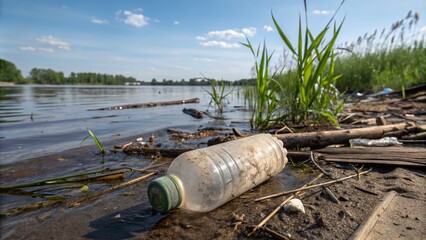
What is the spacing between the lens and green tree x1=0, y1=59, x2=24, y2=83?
6681 centimetres

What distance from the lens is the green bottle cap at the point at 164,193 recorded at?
1.14 meters

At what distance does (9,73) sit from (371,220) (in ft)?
290

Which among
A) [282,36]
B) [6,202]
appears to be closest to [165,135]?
[282,36]

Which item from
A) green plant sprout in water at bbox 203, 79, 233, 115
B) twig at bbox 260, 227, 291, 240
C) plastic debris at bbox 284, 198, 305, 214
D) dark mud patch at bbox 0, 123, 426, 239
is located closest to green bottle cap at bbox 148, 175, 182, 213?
dark mud patch at bbox 0, 123, 426, 239

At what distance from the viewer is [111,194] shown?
1.67 meters

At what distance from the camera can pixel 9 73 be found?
70000 mm

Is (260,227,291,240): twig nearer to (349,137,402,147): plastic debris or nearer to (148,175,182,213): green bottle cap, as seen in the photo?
(148,175,182,213): green bottle cap

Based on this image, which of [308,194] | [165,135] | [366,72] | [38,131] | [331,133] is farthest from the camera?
[366,72]

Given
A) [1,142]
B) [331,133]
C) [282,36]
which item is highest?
[282,36]

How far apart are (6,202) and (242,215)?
56.2 inches

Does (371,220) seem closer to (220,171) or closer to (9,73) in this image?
(220,171)

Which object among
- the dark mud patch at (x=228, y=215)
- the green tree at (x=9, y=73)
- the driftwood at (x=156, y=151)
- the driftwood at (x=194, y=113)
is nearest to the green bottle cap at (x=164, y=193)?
the dark mud patch at (x=228, y=215)

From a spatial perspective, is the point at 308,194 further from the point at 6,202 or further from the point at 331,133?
the point at 6,202

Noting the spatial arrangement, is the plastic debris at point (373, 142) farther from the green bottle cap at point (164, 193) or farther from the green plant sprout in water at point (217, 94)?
the green plant sprout in water at point (217, 94)
